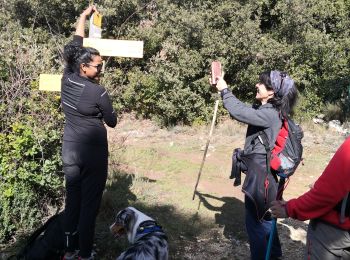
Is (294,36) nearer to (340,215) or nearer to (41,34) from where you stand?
(41,34)

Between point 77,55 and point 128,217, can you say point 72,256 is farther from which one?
point 77,55

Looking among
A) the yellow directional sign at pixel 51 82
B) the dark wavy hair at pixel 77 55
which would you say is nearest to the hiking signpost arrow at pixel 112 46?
the yellow directional sign at pixel 51 82

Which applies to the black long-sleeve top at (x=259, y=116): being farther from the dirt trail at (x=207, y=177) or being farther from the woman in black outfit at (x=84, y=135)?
the dirt trail at (x=207, y=177)

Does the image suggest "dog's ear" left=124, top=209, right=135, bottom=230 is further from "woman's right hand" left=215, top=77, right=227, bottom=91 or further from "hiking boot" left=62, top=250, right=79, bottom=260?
"woman's right hand" left=215, top=77, right=227, bottom=91

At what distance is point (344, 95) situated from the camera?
12.0 meters

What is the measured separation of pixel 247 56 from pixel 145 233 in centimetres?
886

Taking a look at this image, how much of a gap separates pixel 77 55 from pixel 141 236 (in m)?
1.55

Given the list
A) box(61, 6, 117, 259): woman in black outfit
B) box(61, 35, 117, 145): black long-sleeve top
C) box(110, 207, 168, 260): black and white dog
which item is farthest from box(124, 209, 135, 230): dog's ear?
box(61, 35, 117, 145): black long-sleeve top

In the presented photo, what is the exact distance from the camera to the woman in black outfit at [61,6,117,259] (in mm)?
3285

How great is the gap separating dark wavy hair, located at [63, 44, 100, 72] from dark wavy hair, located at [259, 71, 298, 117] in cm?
141

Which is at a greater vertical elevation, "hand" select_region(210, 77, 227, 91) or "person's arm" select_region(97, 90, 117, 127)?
"hand" select_region(210, 77, 227, 91)

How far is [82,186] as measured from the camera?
11.2 ft

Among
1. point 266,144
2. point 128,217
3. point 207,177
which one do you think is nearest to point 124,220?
point 128,217

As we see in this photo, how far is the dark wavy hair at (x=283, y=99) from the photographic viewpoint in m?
3.25
